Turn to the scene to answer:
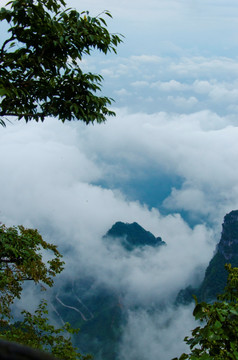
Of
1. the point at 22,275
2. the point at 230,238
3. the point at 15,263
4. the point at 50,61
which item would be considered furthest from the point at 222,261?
the point at 50,61

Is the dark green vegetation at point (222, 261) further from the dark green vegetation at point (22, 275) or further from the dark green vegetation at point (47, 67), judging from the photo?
the dark green vegetation at point (47, 67)

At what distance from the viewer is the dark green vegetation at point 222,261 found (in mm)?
148250

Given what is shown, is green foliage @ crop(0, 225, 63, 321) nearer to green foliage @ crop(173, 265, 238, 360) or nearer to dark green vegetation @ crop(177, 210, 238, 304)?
green foliage @ crop(173, 265, 238, 360)

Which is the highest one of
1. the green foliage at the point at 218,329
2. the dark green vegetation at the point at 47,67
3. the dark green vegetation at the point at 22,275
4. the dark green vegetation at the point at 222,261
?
the dark green vegetation at the point at 222,261

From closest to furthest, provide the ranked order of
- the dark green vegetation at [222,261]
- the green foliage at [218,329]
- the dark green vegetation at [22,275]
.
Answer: the green foliage at [218,329] < the dark green vegetation at [22,275] < the dark green vegetation at [222,261]

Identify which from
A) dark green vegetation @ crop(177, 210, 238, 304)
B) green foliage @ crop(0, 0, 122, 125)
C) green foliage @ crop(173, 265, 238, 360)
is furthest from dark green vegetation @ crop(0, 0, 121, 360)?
dark green vegetation @ crop(177, 210, 238, 304)

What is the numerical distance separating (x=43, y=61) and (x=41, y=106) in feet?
4.87

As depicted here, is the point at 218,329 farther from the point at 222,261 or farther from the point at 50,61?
the point at 222,261

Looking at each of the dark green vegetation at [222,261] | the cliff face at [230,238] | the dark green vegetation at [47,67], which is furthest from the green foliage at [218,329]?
the cliff face at [230,238]

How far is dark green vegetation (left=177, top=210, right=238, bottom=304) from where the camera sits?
14825 cm

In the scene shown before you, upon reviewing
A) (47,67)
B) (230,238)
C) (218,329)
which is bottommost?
(218,329)

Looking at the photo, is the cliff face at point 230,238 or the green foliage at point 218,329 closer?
the green foliage at point 218,329

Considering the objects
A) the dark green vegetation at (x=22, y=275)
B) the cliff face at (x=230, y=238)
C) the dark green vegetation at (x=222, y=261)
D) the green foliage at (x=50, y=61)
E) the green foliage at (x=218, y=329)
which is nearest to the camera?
the green foliage at (x=218, y=329)

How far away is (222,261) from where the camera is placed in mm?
162250
